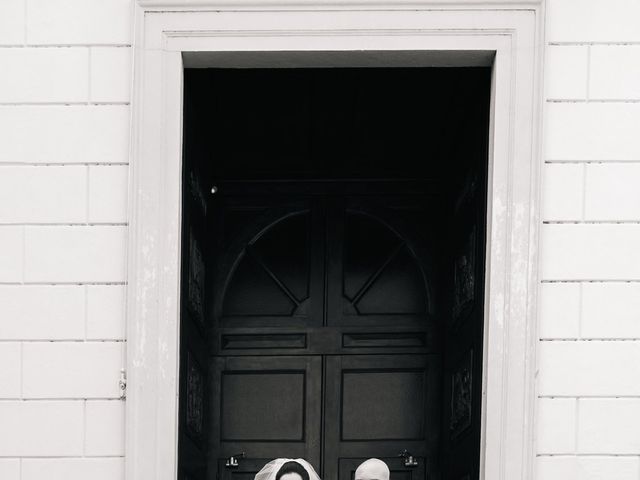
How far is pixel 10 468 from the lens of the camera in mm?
6148

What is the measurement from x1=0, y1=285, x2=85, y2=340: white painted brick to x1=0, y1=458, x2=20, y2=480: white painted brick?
0.59 metres

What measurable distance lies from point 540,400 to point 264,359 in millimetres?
1985

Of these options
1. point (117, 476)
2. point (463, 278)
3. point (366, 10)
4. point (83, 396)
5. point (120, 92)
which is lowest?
point (117, 476)

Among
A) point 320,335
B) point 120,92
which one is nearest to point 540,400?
point 320,335

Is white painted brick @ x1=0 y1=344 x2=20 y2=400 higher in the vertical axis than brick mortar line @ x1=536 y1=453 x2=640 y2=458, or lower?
higher

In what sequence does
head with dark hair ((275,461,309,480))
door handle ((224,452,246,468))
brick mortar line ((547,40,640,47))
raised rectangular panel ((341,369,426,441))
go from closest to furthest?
brick mortar line ((547,40,640,47))
head with dark hair ((275,461,309,480))
door handle ((224,452,246,468))
raised rectangular panel ((341,369,426,441))

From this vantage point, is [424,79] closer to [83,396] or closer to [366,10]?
[366,10]

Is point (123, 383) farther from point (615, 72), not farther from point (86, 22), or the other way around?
point (615, 72)

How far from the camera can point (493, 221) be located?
6129 millimetres

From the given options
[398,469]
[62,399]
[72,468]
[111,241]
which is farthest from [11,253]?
[398,469]

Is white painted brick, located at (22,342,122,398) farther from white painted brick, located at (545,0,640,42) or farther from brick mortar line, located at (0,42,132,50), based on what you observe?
white painted brick, located at (545,0,640,42)

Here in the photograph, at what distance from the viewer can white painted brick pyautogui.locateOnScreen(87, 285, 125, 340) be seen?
6.14m

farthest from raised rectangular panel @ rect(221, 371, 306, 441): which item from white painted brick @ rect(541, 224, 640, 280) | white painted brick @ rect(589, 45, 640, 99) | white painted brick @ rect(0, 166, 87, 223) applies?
white painted brick @ rect(589, 45, 640, 99)

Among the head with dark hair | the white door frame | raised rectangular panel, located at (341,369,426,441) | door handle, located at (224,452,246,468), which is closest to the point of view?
the white door frame
